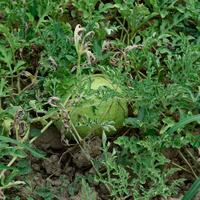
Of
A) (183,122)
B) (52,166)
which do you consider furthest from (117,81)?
(52,166)

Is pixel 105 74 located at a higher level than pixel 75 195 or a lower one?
higher

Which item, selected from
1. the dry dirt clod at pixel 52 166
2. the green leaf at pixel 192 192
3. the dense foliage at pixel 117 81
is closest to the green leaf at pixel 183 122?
the dense foliage at pixel 117 81

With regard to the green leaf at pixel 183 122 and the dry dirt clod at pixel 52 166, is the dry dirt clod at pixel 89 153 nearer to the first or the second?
the dry dirt clod at pixel 52 166

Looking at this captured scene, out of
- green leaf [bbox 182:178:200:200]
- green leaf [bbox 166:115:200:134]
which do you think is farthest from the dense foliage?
green leaf [bbox 182:178:200:200]

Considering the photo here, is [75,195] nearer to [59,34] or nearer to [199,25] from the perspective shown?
[59,34]

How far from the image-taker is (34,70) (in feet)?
10.7

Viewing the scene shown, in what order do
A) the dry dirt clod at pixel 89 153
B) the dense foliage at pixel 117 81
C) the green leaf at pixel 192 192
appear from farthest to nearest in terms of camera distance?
1. the dry dirt clod at pixel 89 153
2. the dense foliage at pixel 117 81
3. the green leaf at pixel 192 192

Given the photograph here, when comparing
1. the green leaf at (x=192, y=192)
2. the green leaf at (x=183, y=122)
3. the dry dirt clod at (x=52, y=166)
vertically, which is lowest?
the dry dirt clod at (x=52, y=166)

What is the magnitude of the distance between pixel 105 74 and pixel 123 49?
0.17m

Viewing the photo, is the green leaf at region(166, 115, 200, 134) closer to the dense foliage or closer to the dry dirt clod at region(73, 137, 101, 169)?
the dense foliage

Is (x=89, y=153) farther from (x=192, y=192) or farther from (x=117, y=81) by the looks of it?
(x=192, y=192)

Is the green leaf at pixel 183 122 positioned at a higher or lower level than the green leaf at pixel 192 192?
higher

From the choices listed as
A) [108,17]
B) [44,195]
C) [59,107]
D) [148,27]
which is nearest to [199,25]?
[148,27]

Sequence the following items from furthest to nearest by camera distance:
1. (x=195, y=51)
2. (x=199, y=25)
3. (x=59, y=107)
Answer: (x=199, y=25) → (x=195, y=51) → (x=59, y=107)
